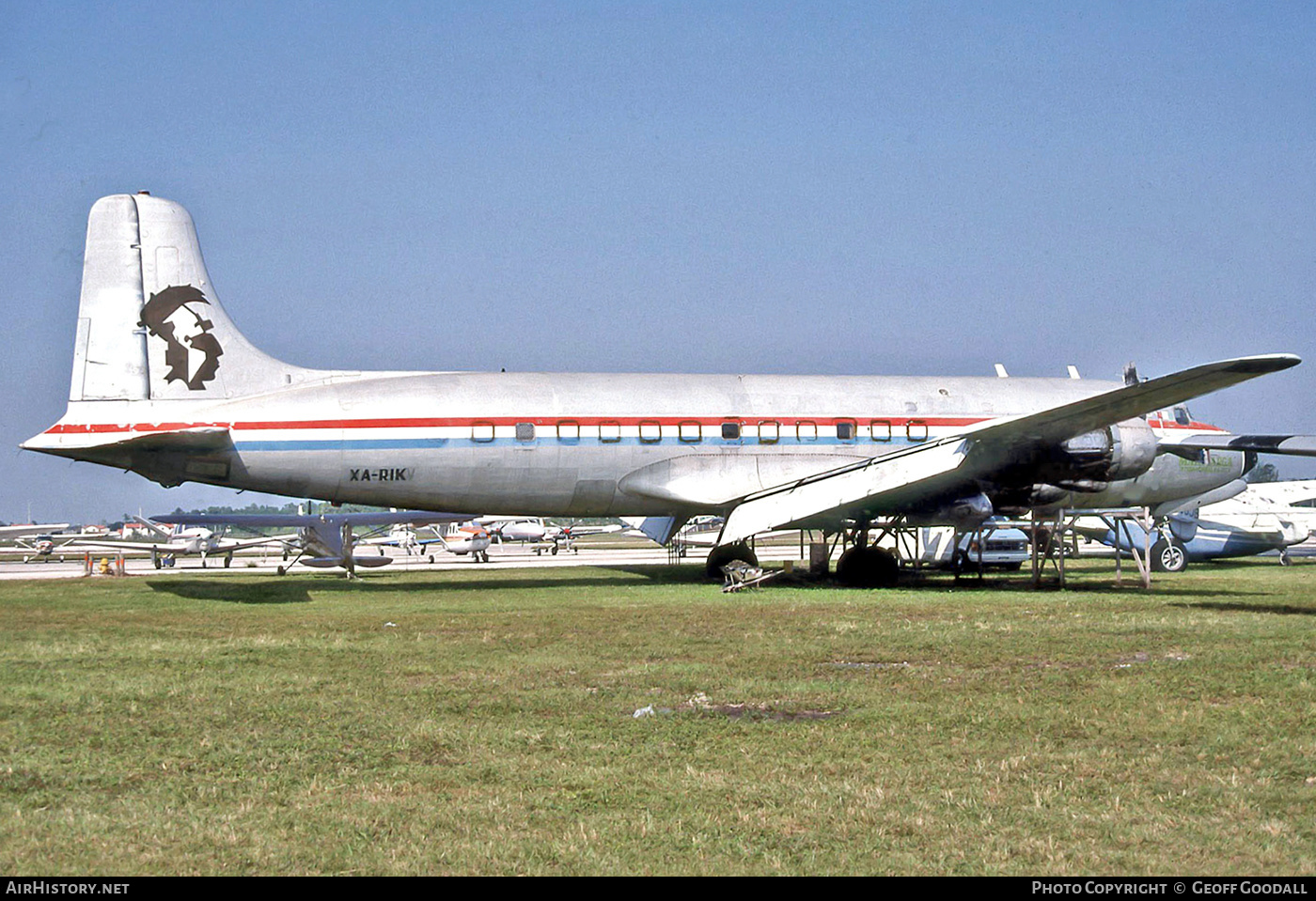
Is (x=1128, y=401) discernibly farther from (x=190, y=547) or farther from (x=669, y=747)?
(x=190, y=547)

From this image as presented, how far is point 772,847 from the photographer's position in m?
6.75

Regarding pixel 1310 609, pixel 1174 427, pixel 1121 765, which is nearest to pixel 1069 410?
pixel 1310 609

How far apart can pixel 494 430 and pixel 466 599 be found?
3687 millimetres

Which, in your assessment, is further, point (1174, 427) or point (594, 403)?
point (1174, 427)

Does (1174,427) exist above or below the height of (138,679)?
above

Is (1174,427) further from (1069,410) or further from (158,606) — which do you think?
(158,606)

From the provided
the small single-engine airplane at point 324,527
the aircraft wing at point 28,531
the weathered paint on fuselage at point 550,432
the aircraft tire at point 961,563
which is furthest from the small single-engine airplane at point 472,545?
the aircraft wing at point 28,531

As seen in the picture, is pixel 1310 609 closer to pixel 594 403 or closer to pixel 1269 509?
pixel 594 403

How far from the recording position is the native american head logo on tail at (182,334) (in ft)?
80.9

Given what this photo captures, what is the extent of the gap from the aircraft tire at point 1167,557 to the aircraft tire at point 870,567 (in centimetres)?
990

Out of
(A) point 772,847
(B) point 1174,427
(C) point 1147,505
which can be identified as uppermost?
(B) point 1174,427

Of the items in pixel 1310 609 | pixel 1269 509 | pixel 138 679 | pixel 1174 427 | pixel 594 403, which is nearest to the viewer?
pixel 138 679

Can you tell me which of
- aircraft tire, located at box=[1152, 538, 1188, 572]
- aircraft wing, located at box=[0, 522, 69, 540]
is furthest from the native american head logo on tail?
aircraft wing, located at box=[0, 522, 69, 540]
